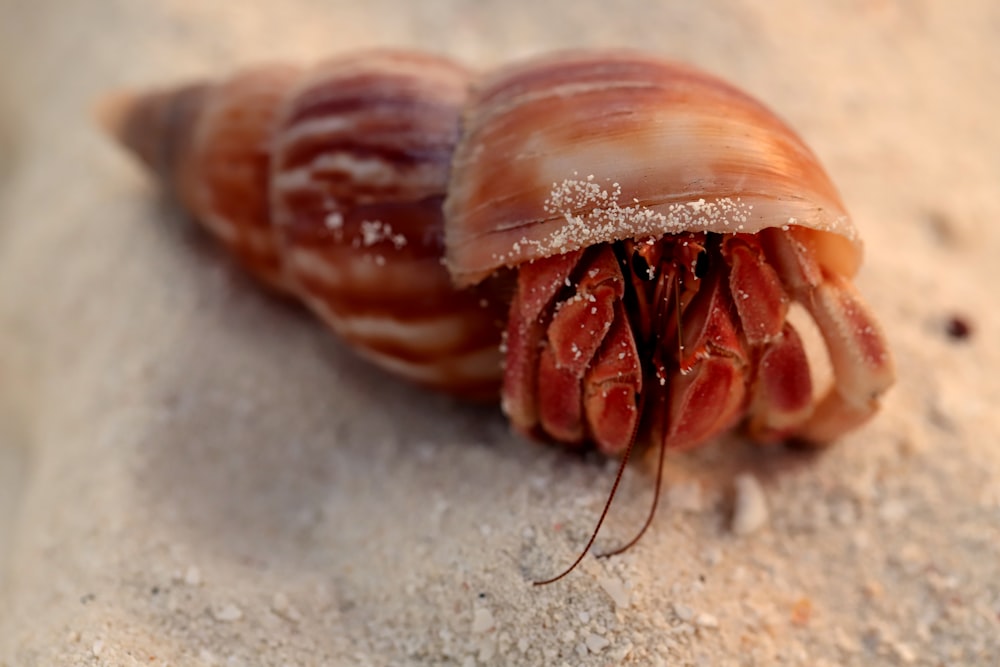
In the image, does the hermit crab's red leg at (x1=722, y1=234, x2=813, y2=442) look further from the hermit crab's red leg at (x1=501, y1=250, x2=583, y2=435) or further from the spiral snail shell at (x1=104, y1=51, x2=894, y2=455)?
the hermit crab's red leg at (x1=501, y1=250, x2=583, y2=435)

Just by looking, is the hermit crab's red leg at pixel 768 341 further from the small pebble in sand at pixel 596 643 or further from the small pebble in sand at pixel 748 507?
the small pebble in sand at pixel 596 643

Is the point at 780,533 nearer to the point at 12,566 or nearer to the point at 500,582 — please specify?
the point at 500,582

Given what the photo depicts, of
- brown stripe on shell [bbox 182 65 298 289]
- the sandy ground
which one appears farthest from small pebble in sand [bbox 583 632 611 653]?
brown stripe on shell [bbox 182 65 298 289]

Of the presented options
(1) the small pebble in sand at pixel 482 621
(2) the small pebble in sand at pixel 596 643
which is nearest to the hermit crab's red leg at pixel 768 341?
(2) the small pebble in sand at pixel 596 643

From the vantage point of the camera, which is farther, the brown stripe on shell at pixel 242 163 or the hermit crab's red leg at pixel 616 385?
the brown stripe on shell at pixel 242 163

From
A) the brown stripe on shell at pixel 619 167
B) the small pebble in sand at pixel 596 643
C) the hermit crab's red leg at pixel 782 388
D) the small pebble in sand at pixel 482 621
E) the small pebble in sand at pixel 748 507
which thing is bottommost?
the small pebble in sand at pixel 482 621

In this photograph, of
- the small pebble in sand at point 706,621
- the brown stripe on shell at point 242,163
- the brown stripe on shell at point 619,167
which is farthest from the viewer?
the brown stripe on shell at point 242,163

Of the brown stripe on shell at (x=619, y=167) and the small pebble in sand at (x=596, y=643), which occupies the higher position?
the brown stripe on shell at (x=619, y=167)
